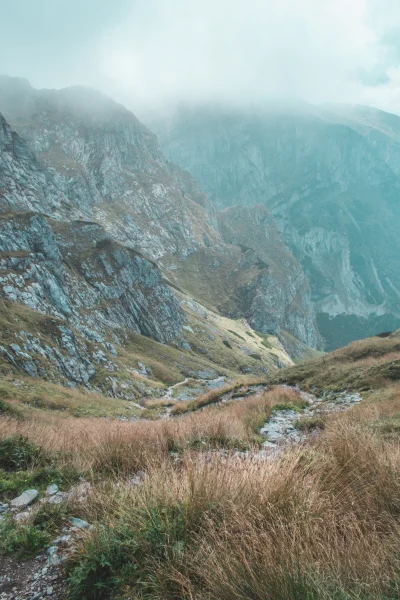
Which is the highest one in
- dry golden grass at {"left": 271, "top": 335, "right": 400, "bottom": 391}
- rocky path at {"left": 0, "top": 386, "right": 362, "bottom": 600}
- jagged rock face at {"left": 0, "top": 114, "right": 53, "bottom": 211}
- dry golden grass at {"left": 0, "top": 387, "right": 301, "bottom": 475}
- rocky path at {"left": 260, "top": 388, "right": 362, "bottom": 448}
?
jagged rock face at {"left": 0, "top": 114, "right": 53, "bottom": 211}

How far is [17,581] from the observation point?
3.15 m

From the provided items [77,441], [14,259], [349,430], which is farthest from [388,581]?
[14,259]

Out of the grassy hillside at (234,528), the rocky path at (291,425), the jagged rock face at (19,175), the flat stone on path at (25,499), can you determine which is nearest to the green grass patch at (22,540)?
the grassy hillside at (234,528)

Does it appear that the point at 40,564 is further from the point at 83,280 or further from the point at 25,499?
the point at 83,280

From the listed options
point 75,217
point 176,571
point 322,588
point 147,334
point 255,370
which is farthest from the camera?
point 75,217

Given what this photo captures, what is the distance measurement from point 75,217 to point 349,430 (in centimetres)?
15145

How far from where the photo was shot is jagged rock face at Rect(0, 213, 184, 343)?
5625 cm

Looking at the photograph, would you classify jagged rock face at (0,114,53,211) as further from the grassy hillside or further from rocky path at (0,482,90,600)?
rocky path at (0,482,90,600)

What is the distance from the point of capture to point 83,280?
78.4 metres

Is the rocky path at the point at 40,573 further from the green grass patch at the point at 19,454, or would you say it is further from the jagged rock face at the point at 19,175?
the jagged rock face at the point at 19,175

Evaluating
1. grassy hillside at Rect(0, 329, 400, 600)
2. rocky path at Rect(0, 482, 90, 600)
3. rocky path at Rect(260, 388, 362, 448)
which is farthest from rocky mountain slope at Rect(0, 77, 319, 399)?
rocky path at Rect(0, 482, 90, 600)

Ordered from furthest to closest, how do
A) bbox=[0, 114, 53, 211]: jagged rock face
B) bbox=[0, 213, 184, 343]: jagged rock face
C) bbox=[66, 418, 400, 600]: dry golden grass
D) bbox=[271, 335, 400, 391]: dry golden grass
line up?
bbox=[0, 114, 53, 211]: jagged rock face → bbox=[0, 213, 184, 343]: jagged rock face → bbox=[271, 335, 400, 391]: dry golden grass → bbox=[66, 418, 400, 600]: dry golden grass

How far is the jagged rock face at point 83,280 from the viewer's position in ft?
185

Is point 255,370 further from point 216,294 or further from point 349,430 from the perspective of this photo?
point 349,430
